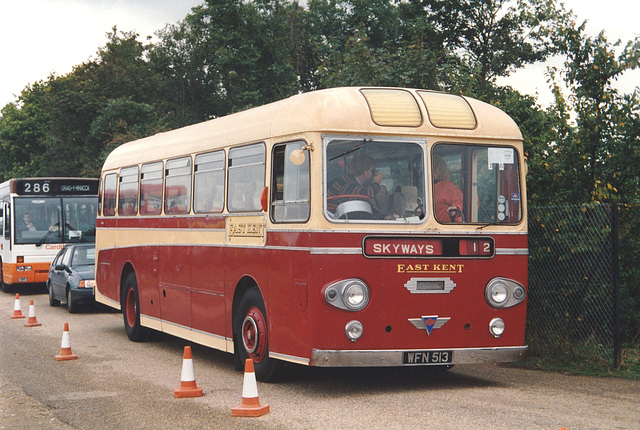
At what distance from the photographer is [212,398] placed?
31.6 ft

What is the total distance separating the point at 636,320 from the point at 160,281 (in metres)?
6.98

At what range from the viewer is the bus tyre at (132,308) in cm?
1538

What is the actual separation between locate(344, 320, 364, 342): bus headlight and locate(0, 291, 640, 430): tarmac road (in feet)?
2.10

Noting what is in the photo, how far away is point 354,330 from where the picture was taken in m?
9.42

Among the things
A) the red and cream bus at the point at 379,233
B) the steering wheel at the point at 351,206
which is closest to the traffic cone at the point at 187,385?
the red and cream bus at the point at 379,233

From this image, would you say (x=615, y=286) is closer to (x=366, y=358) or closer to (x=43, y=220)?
(x=366, y=358)

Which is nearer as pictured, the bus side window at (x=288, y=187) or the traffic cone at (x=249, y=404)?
the traffic cone at (x=249, y=404)

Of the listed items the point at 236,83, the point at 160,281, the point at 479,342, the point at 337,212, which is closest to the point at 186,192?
the point at 160,281

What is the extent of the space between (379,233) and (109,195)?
9.24 meters

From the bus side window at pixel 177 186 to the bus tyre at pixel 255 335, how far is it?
2.50 m

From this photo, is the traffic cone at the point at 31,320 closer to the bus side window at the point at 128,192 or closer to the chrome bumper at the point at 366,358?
the bus side window at the point at 128,192

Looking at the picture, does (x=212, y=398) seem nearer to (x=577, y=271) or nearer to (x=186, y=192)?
(x=186, y=192)

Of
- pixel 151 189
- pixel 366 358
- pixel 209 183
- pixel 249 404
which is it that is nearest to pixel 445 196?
pixel 366 358

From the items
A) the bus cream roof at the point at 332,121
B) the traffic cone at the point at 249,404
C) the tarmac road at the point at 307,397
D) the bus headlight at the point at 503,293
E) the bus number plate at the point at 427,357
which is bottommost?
the tarmac road at the point at 307,397
